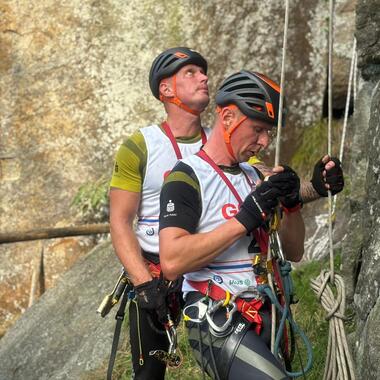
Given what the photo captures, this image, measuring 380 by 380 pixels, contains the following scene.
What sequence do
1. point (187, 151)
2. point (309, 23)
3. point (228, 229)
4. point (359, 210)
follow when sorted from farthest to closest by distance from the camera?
point (309, 23), point (359, 210), point (187, 151), point (228, 229)

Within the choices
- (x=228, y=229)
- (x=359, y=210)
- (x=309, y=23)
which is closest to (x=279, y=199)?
(x=228, y=229)

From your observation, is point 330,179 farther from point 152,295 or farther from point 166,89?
point 166,89

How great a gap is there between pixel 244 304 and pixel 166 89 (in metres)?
1.81

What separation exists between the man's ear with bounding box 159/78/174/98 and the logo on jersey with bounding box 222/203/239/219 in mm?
1491

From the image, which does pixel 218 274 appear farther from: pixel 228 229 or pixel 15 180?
pixel 15 180

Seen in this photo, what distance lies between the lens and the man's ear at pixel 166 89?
229 inches

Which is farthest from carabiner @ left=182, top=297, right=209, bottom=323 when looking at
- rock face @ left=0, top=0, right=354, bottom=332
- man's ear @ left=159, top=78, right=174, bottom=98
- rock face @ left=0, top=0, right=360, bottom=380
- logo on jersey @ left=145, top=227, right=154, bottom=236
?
rock face @ left=0, top=0, right=354, bottom=332

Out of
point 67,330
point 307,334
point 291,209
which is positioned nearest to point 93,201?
point 67,330

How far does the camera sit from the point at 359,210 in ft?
22.1

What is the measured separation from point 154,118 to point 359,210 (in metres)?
4.85

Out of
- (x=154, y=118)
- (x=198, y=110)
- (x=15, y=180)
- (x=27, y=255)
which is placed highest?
(x=198, y=110)

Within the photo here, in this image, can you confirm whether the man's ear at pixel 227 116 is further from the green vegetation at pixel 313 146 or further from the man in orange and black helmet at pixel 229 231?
the green vegetation at pixel 313 146

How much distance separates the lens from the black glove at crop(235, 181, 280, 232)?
14.1 ft

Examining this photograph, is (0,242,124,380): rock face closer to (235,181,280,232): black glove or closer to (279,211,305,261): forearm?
(279,211,305,261): forearm
